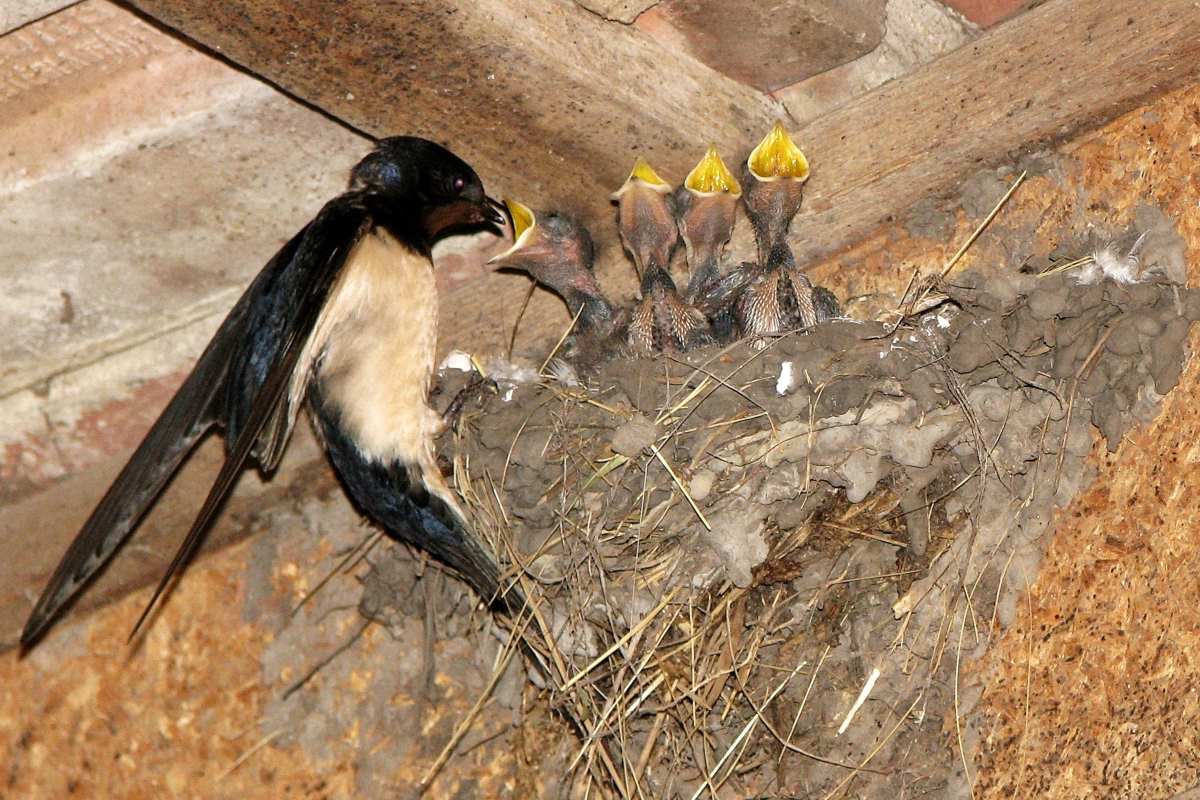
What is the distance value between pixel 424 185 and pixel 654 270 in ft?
2.11

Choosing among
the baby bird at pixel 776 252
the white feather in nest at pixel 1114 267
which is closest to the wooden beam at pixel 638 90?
the baby bird at pixel 776 252

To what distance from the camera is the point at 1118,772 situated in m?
4.09

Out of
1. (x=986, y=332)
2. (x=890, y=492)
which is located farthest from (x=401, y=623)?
(x=986, y=332)

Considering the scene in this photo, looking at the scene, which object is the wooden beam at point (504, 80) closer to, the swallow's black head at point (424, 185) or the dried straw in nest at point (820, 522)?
the swallow's black head at point (424, 185)

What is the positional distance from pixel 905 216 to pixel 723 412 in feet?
2.76

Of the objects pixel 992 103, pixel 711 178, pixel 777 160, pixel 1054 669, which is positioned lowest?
pixel 1054 669

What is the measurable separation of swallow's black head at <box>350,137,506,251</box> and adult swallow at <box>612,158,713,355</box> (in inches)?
15.3

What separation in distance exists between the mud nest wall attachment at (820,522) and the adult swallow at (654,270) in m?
0.24

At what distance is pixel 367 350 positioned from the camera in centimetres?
453

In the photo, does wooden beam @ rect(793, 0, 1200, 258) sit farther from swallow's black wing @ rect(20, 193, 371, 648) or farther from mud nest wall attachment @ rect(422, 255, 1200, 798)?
swallow's black wing @ rect(20, 193, 371, 648)

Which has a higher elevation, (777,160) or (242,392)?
(777,160)

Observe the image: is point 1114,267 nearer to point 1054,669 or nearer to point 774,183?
point 774,183

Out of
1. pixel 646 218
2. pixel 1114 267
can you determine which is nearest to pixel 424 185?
pixel 646 218

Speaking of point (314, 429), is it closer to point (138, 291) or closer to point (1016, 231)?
point (138, 291)
